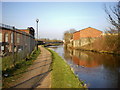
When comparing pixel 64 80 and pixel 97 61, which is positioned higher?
pixel 64 80

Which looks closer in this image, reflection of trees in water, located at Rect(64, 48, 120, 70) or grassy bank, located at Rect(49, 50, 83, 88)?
grassy bank, located at Rect(49, 50, 83, 88)

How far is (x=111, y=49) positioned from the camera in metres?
25.4

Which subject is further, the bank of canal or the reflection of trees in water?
the reflection of trees in water

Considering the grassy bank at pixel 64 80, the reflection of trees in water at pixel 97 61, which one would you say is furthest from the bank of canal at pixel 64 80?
the reflection of trees in water at pixel 97 61

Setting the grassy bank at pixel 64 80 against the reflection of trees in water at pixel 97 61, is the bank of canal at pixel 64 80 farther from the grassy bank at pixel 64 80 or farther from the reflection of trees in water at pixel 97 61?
the reflection of trees in water at pixel 97 61

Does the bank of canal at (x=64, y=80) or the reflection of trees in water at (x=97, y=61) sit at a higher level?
the bank of canal at (x=64, y=80)

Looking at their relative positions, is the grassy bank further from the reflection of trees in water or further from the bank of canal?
the reflection of trees in water

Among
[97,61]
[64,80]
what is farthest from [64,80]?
[97,61]

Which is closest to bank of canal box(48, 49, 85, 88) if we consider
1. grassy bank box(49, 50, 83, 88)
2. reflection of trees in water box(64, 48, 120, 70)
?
grassy bank box(49, 50, 83, 88)

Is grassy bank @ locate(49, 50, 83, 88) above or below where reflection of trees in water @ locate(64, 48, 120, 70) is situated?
above

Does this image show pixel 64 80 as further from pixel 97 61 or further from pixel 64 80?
pixel 97 61

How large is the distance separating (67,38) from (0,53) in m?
65.7

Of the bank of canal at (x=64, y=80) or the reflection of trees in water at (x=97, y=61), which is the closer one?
the bank of canal at (x=64, y=80)

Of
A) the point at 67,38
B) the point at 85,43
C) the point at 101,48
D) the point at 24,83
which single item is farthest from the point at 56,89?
the point at 67,38
